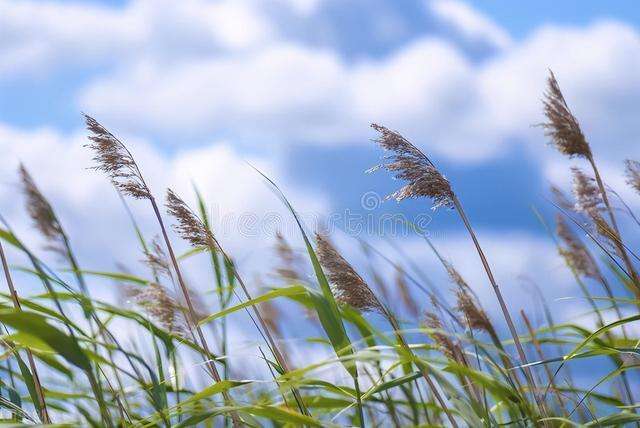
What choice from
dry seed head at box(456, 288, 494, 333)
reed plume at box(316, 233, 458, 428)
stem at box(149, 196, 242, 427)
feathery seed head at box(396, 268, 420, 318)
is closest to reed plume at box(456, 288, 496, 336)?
dry seed head at box(456, 288, 494, 333)

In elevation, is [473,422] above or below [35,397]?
below

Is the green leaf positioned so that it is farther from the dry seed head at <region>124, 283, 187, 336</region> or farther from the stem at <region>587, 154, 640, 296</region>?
the stem at <region>587, 154, 640, 296</region>

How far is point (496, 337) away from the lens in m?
2.43

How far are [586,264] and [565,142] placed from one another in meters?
1.04

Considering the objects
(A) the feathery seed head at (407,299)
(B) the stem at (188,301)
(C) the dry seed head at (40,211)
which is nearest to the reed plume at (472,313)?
(B) the stem at (188,301)

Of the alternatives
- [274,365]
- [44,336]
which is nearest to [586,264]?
[274,365]

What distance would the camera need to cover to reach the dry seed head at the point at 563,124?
3168 mm

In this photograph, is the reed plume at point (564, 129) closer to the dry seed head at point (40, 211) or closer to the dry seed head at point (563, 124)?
A: the dry seed head at point (563, 124)

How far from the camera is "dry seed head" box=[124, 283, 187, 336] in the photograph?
2.59 metres

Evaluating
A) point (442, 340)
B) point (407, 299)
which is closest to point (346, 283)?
point (442, 340)

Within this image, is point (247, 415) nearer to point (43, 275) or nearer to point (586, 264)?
point (43, 275)

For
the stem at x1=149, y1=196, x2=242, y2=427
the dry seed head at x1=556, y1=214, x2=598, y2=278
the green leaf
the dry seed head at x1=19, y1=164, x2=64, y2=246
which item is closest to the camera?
the green leaf

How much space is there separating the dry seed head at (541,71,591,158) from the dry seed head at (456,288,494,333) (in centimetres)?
106

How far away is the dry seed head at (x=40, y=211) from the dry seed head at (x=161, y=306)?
1.97ft
